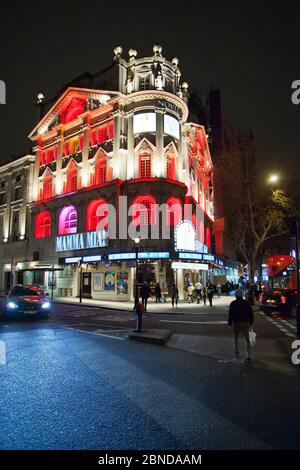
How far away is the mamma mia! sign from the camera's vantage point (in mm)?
30922

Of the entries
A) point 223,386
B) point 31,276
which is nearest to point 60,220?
point 31,276

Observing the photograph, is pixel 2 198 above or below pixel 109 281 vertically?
above


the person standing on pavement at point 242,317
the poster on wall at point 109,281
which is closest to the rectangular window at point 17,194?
the poster on wall at point 109,281

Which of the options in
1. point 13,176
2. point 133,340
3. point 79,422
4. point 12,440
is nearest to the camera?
point 12,440

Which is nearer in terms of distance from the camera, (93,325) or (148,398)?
(148,398)

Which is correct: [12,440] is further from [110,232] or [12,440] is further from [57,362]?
[110,232]

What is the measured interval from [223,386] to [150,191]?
24.6 metres

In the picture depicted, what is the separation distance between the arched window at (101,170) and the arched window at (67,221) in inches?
181

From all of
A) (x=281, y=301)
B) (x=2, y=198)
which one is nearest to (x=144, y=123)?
(x=281, y=301)

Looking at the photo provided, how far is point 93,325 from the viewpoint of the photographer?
46.8 ft

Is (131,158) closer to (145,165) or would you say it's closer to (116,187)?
(145,165)

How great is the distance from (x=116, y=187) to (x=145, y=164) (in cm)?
371

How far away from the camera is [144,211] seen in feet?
97.9

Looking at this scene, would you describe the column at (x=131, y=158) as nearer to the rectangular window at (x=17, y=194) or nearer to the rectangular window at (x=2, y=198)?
the rectangular window at (x=17, y=194)
